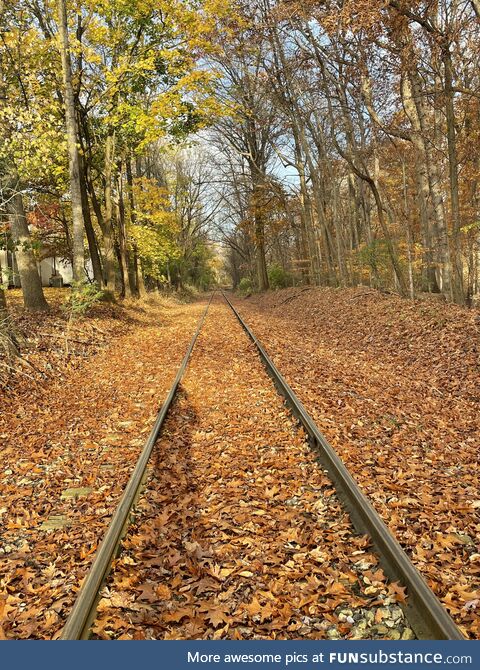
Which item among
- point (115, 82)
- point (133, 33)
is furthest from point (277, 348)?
point (133, 33)

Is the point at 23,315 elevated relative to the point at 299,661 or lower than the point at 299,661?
elevated

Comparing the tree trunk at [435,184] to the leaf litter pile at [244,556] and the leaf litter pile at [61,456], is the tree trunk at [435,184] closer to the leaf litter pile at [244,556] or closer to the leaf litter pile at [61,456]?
the leaf litter pile at [61,456]

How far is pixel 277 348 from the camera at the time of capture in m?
11.5

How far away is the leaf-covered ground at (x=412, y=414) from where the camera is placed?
369cm

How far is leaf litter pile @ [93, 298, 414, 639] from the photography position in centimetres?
302

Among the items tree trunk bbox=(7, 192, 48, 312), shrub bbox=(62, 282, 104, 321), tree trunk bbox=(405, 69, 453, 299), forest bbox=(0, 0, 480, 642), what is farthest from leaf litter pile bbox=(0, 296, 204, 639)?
tree trunk bbox=(405, 69, 453, 299)

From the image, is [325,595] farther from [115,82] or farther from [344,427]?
[115,82]

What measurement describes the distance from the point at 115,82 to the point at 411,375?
41.6 ft

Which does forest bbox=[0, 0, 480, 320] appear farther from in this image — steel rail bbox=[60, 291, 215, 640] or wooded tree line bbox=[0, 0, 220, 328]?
steel rail bbox=[60, 291, 215, 640]

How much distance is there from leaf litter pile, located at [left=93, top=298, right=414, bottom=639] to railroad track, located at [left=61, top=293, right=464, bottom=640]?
0.25 ft

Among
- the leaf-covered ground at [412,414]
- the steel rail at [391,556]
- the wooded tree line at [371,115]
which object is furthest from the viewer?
the wooded tree line at [371,115]

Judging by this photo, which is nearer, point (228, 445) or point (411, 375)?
point (228, 445)

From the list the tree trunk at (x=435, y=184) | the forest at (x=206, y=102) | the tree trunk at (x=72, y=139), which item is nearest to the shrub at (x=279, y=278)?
the forest at (x=206, y=102)

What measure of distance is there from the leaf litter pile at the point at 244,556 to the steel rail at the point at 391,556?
8 cm
